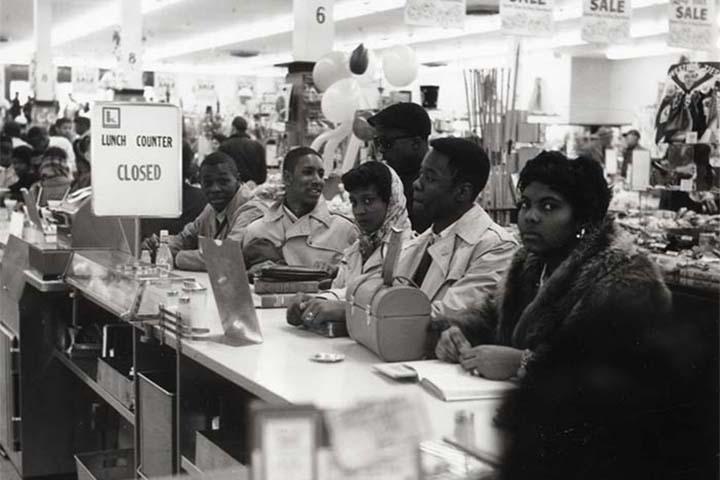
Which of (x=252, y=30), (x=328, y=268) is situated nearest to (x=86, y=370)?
(x=328, y=268)

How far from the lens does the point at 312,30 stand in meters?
9.54

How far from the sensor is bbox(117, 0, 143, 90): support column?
42.4 feet

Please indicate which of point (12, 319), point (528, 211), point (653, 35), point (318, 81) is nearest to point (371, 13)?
point (653, 35)

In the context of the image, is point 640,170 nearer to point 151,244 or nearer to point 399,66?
point 399,66

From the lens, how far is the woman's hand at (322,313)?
9.82 feet

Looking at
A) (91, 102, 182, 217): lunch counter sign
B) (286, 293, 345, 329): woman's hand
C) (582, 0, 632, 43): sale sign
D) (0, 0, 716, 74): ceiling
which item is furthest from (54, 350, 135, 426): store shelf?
(0, 0, 716, 74): ceiling

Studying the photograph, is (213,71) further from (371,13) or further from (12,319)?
(12,319)

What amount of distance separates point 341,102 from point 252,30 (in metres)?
12.5

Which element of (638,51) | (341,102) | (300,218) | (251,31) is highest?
(251,31)

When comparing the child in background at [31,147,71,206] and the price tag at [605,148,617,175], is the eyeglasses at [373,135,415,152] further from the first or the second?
the price tag at [605,148,617,175]

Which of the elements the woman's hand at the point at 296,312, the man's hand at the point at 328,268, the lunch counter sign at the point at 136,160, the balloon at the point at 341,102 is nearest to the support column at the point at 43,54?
the balloon at the point at 341,102

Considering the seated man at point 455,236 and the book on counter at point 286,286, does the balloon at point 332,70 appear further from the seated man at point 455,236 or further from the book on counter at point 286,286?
the seated man at point 455,236

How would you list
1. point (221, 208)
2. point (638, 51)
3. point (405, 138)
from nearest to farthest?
point (405, 138)
point (221, 208)
point (638, 51)

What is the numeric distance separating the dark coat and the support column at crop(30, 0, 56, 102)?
13.9 meters
